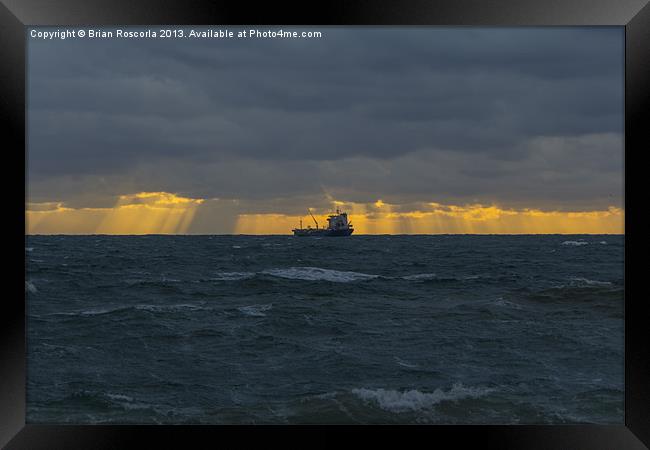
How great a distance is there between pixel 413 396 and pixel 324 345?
756 cm

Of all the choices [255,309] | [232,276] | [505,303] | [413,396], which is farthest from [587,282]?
[413,396]

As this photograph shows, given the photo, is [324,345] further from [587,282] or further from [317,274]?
[587,282]

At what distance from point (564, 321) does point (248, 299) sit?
15888mm

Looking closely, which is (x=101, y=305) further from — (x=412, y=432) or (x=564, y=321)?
(x=412, y=432)

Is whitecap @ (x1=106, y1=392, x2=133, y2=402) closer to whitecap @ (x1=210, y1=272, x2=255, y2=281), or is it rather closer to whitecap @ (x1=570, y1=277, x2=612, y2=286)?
whitecap @ (x1=210, y1=272, x2=255, y2=281)

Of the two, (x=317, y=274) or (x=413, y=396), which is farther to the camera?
(x=317, y=274)

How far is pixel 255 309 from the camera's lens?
2627 cm

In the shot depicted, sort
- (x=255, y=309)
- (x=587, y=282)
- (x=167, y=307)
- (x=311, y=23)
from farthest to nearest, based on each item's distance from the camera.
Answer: (x=587, y=282) → (x=167, y=307) → (x=255, y=309) → (x=311, y=23)

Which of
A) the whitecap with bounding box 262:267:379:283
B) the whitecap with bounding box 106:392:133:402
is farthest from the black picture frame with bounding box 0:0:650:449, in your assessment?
the whitecap with bounding box 262:267:379:283

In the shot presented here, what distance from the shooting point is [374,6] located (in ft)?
15.7

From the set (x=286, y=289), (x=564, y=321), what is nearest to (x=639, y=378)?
(x=564, y=321)

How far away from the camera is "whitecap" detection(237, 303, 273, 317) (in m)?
24.8

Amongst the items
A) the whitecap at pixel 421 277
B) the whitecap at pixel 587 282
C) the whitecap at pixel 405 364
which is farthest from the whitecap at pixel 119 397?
the whitecap at pixel 587 282

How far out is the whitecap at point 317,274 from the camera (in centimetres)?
3684
